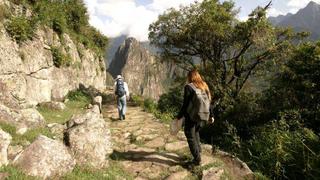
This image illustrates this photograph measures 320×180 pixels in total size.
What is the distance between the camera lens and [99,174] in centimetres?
728

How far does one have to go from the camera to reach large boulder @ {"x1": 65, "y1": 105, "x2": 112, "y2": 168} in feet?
24.8

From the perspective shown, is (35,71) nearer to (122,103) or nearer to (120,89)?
(120,89)

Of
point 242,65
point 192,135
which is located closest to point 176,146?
point 192,135

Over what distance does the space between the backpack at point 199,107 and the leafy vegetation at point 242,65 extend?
3481 mm

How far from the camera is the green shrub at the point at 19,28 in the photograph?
1413cm

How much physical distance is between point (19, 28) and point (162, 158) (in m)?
8.72

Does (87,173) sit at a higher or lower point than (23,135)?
lower

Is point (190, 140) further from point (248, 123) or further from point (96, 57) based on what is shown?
point (96, 57)

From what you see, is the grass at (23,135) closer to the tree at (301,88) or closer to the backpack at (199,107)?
the backpack at (199,107)

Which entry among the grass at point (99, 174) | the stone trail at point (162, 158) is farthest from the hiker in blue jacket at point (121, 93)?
the grass at point (99, 174)

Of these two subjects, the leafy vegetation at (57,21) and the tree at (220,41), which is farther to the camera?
the tree at (220,41)

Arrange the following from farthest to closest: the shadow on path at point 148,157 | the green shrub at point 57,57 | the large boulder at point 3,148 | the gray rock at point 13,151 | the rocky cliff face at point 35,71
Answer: the green shrub at point 57,57
the rocky cliff face at point 35,71
the shadow on path at point 148,157
the gray rock at point 13,151
the large boulder at point 3,148

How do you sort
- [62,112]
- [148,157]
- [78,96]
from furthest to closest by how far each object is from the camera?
[78,96] → [62,112] → [148,157]

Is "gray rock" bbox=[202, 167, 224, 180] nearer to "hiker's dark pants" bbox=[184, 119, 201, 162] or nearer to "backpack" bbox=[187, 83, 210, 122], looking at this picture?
"hiker's dark pants" bbox=[184, 119, 201, 162]
